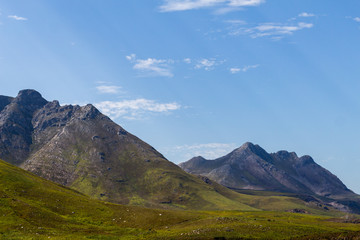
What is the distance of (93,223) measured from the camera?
83.3 m

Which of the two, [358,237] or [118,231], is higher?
[358,237]

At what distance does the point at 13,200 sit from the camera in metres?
81.2

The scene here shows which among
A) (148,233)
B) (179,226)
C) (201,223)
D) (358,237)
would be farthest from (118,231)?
(358,237)

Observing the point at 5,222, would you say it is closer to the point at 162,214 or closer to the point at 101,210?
the point at 101,210

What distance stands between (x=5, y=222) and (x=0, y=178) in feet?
109

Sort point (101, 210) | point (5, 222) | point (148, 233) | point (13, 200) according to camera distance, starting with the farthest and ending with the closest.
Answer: point (101, 210)
point (13, 200)
point (148, 233)
point (5, 222)

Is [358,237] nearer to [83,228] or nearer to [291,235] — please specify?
[291,235]

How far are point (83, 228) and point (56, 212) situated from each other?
1373 centimetres

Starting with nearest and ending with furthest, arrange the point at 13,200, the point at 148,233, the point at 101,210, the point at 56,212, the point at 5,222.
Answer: the point at 5,222, the point at 148,233, the point at 13,200, the point at 56,212, the point at 101,210

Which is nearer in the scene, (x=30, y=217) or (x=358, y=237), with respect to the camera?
(x=358, y=237)

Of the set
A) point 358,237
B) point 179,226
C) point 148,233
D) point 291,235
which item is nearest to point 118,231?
point 148,233

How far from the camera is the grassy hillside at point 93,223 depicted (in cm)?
6975

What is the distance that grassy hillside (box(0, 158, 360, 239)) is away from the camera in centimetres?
6975

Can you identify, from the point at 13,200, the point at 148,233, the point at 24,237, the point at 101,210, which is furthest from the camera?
the point at 101,210
